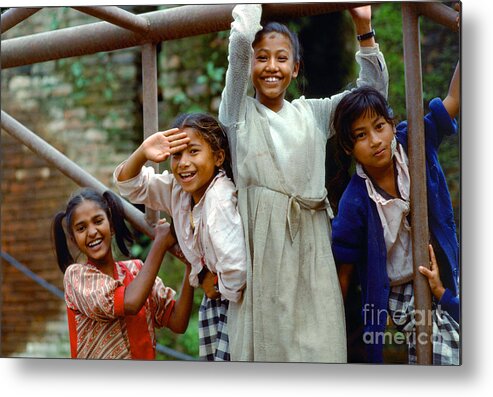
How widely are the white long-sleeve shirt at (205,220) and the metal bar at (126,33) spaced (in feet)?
1.13

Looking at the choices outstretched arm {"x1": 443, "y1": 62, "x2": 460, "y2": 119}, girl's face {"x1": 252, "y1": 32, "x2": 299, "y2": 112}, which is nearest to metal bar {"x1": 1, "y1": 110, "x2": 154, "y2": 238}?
girl's face {"x1": 252, "y1": 32, "x2": 299, "y2": 112}

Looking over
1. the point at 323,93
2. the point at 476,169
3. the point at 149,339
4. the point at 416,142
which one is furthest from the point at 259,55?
the point at 149,339

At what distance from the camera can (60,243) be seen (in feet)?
9.42

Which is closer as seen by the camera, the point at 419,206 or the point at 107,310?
the point at 419,206

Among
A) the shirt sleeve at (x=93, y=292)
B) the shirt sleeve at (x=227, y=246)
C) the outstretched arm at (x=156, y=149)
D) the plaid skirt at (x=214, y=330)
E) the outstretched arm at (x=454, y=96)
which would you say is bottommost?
Result: the plaid skirt at (x=214, y=330)

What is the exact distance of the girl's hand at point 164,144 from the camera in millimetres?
2762

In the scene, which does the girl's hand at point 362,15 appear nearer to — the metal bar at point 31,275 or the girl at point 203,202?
the girl at point 203,202

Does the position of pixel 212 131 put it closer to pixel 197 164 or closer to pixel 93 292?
pixel 197 164

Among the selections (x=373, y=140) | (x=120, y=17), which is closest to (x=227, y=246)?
(x=373, y=140)

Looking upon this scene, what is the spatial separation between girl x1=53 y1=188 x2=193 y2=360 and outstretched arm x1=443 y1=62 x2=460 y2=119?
780 mm

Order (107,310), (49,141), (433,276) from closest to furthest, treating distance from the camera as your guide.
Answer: (433,276), (107,310), (49,141)

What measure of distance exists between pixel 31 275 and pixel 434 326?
3.50 ft

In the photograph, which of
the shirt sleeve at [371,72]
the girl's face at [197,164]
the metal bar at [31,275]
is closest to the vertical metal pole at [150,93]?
the girl's face at [197,164]

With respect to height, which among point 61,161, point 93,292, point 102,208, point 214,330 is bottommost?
point 214,330
